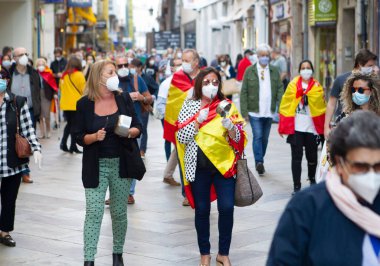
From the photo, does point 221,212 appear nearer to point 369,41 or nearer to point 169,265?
point 169,265

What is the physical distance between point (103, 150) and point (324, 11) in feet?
64.7

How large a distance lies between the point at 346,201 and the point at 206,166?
4.26m

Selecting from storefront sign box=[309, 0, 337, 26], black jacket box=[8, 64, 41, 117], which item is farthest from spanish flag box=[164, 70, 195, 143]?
storefront sign box=[309, 0, 337, 26]

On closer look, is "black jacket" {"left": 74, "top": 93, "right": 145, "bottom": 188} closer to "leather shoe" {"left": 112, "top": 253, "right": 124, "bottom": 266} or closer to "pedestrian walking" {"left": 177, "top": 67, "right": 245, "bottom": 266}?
"pedestrian walking" {"left": 177, "top": 67, "right": 245, "bottom": 266}

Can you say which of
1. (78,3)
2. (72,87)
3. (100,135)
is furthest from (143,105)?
(78,3)

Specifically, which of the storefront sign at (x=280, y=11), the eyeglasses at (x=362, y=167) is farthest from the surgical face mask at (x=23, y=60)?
the storefront sign at (x=280, y=11)

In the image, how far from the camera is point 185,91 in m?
10.7

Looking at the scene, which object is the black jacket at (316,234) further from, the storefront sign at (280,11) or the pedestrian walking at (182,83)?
the storefront sign at (280,11)

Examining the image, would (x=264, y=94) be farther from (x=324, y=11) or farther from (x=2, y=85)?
(x=324, y=11)

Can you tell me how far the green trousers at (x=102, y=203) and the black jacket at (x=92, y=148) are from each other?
0.06 meters

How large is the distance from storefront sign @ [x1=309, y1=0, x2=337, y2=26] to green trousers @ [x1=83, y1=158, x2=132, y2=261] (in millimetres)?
19198

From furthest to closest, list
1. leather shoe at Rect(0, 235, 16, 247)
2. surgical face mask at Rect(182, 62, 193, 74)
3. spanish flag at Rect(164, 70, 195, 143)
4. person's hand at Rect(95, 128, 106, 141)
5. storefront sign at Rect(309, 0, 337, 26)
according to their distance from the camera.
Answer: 1. storefront sign at Rect(309, 0, 337, 26)
2. spanish flag at Rect(164, 70, 195, 143)
3. surgical face mask at Rect(182, 62, 193, 74)
4. leather shoe at Rect(0, 235, 16, 247)
5. person's hand at Rect(95, 128, 106, 141)

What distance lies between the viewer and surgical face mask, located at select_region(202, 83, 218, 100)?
25.4 ft

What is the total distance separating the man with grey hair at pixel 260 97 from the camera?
13930mm
